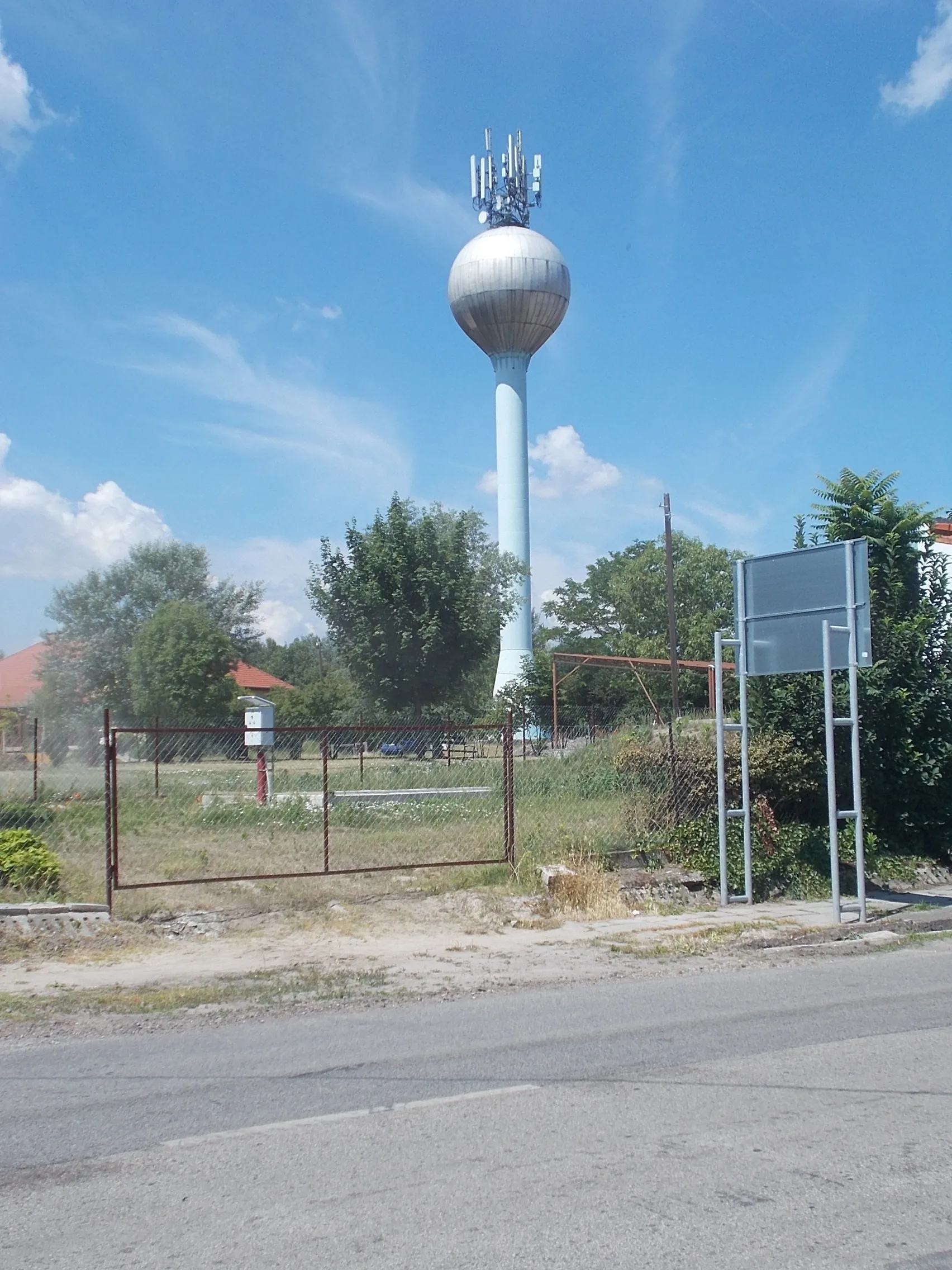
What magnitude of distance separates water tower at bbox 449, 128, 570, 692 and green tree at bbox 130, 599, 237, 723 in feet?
44.6

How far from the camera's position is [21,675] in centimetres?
5966

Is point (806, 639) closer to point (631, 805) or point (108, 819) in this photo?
point (631, 805)

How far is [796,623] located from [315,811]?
25.4ft

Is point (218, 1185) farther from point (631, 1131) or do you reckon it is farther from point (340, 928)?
point (340, 928)

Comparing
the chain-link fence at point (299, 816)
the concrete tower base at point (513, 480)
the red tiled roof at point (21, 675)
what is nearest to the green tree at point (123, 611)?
the red tiled roof at point (21, 675)

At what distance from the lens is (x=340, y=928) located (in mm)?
10453

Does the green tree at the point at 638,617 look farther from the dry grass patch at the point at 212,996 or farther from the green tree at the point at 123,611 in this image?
the dry grass patch at the point at 212,996

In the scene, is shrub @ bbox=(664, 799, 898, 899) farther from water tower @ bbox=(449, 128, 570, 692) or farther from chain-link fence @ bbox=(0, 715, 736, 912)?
water tower @ bbox=(449, 128, 570, 692)

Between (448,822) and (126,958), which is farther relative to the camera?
(448,822)

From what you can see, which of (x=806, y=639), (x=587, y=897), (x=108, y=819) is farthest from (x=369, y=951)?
(x=806, y=639)

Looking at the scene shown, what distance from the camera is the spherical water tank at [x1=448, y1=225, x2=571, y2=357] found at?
54.1 metres

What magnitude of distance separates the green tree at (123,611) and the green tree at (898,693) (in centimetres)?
4968

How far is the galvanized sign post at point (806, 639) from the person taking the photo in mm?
11219

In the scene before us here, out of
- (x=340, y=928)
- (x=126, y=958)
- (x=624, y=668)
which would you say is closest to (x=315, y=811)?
(x=340, y=928)
